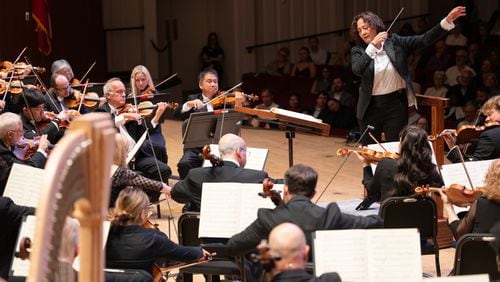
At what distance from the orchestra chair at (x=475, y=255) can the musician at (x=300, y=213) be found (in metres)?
0.60

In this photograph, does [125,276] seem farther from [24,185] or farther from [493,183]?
[493,183]

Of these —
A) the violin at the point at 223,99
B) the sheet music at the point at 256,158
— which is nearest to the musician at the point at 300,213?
the sheet music at the point at 256,158

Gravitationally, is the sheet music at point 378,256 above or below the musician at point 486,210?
below

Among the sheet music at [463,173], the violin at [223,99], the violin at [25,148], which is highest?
the violin at [223,99]

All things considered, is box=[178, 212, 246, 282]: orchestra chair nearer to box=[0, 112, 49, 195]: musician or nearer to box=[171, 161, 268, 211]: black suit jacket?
box=[171, 161, 268, 211]: black suit jacket

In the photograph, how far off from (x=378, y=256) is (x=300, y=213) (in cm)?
46

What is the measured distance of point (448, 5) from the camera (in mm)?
14500

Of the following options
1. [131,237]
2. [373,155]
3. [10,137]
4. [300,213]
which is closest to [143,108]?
[10,137]

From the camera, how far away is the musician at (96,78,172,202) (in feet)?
25.0

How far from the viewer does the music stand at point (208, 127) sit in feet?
24.3

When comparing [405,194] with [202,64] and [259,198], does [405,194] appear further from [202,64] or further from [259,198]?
[202,64]

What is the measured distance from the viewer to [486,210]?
4.76m

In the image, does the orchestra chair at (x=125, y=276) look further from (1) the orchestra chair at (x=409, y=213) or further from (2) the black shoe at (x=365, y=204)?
(2) the black shoe at (x=365, y=204)

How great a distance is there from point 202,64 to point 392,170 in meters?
9.26
